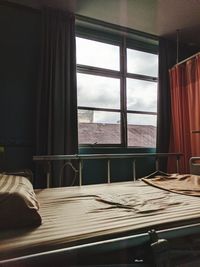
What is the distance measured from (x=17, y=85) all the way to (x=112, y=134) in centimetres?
118

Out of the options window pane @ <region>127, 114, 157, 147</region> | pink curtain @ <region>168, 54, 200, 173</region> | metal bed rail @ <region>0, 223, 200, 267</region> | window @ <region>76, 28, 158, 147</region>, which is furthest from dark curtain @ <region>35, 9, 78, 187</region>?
metal bed rail @ <region>0, 223, 200, 267</region>

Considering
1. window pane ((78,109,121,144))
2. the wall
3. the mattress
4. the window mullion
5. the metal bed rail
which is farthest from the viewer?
the window mullion

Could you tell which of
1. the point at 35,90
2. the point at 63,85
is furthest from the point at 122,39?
the point at 35,90

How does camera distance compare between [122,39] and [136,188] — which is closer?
[136,188]

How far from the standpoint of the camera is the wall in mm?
2475

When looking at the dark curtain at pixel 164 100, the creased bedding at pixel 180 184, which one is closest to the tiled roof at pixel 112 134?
the dark curtain at pixel 164 100

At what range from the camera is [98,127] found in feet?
9.73

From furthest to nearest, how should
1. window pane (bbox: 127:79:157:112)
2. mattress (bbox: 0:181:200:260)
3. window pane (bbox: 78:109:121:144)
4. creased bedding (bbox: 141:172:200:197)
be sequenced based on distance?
window pane (bbox: 127:79:157:112) < window pane (bbox: 78:109:121:144) < creased bedding (bbox: 141:172:200:197) < mattress (bbox: 0:181:200:260)

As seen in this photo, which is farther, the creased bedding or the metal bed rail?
the creased bedding

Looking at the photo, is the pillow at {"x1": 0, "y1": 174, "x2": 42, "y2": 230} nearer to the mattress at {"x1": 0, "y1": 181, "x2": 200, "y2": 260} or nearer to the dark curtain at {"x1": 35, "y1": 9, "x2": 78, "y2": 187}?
the mattress at {"x1": 0, "y1": 181, "x2": 200, "y2": 260}

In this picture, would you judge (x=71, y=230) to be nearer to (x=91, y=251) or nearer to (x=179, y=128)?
(x=91, y=251)

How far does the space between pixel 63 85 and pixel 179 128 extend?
145 centimetres

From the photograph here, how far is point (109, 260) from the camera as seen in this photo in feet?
3.07

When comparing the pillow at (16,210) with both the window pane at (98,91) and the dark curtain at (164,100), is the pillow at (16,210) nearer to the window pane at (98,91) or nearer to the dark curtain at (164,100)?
the window pane at (98,91)
